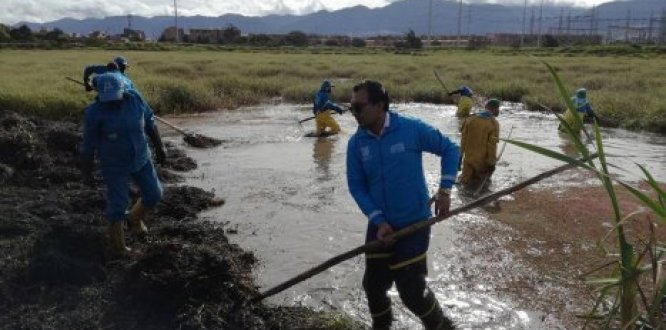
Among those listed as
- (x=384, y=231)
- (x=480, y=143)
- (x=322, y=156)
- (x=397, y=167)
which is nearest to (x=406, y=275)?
(x=384, y=231)

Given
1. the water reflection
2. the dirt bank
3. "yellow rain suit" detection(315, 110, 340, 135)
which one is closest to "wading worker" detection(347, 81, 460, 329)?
the dirt bank

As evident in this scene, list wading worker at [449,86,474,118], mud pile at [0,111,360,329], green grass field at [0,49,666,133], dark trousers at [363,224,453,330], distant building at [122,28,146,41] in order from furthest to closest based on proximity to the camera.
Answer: distant building at [122,28,146,41] < green grass field at [0,49,666,133] < wading worker at [449,86,474,118] < mud pile at [0,111,360,329] < dark trousers at [363,224,453,330]

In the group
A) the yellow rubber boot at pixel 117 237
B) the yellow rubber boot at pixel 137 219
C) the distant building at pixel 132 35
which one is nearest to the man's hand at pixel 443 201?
the yellow rubber boot at pixel 117 237

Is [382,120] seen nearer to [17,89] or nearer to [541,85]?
[17,89]

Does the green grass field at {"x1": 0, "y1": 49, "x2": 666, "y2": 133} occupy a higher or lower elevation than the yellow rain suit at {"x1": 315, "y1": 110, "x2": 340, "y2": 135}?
higher

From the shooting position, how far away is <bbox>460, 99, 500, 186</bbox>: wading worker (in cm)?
807

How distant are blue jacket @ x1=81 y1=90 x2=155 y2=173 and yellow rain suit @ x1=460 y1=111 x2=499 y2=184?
4.59 metres

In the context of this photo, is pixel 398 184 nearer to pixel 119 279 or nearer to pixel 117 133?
pixel 119 279

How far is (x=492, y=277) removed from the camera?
5172mm

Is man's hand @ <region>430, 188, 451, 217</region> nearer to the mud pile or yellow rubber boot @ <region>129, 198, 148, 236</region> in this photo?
the mud pile

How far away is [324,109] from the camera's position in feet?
40.9

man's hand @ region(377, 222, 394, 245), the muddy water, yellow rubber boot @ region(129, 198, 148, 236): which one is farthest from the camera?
yellow rubber boot @ region(129, 198, 148, 236)

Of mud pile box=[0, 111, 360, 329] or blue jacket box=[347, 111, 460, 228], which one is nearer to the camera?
blue jacket box=[347, 111, 460, 228]

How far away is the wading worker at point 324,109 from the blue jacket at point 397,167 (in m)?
8.58
